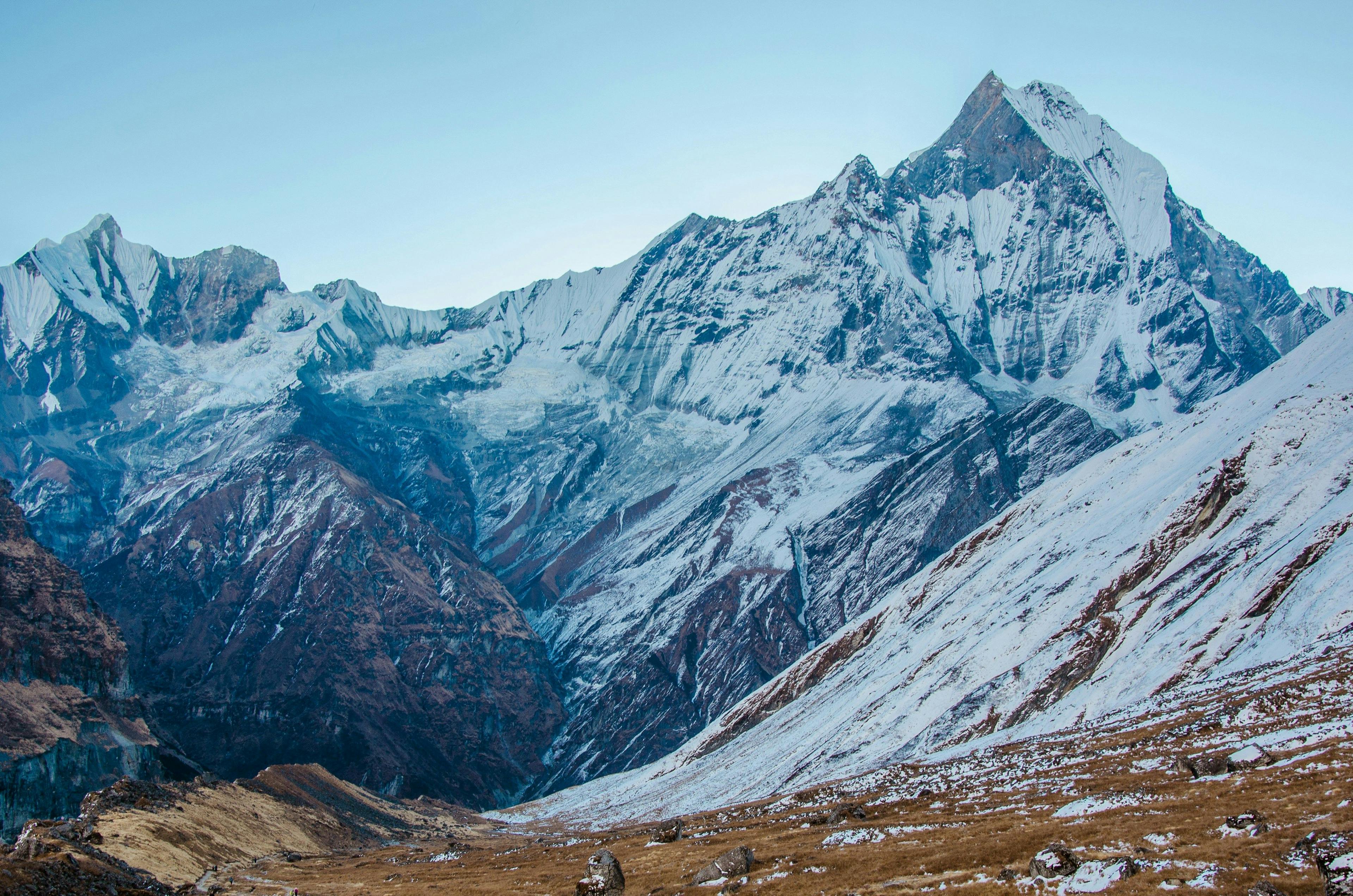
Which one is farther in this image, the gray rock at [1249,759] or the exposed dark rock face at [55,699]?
the exposed dark rock face at [55,699]

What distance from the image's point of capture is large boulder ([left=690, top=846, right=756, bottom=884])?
5425cm

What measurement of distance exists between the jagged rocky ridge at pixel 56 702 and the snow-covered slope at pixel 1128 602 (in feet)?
295

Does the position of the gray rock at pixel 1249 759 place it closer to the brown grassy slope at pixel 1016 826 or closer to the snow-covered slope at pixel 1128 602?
the brown grassy slope at pixel 1016 826

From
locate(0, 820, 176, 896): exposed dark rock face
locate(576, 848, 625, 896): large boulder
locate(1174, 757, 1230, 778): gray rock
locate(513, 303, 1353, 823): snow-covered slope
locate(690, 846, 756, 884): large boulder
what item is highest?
locate(0, 820, 176, 896): exposed dark rock face

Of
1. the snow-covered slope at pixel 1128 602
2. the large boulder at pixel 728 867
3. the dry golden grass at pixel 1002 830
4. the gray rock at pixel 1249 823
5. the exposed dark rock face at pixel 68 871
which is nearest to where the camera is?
the gray rock at pixel 1249 823

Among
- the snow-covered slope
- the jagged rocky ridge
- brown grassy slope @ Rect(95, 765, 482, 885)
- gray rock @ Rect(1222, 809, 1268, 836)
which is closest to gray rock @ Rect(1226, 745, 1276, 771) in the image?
gray rock @ Rect(1222, 809, 1268, 836)

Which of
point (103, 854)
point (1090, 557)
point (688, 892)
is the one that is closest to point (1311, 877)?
point (688, 892)

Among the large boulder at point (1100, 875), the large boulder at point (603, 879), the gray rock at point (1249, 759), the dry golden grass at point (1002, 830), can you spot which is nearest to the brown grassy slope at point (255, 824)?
the dry golden grass at point (1002, 830)

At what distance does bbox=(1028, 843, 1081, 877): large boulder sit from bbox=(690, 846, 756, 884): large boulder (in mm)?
18172

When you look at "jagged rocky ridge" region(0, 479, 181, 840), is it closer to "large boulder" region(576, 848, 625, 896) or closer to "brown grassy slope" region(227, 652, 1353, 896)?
"brown grassy slope" region(227, 652, 1353, 896)

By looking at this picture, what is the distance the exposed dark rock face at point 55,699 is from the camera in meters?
147

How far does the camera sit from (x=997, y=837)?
5000cm

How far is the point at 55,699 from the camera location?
167125 millimetres

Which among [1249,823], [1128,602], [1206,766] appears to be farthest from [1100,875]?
[1128,602]
